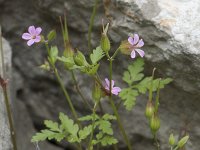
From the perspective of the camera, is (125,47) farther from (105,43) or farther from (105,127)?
(105,127)

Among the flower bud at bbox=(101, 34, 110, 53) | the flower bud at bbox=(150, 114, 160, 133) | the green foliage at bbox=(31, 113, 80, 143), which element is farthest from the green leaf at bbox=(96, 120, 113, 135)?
the flower bud at bbox=(101, 34, 110, 53)

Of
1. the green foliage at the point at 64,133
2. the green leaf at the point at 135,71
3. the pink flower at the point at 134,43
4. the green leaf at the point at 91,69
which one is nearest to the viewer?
the green leaf at the point at 91,69

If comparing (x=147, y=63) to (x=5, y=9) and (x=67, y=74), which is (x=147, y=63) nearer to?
(x=67, y=74)

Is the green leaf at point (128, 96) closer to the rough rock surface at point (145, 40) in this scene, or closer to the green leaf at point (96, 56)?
the rough rock surface at point (145, 40)

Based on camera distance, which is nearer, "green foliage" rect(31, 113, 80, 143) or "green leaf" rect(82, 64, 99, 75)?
"green leaf" rect(82, 64, 99, 75)

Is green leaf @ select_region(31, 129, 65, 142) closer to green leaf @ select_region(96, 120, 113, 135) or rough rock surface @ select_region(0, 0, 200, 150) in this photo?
green leaf @ select_region(96, 120, 113, 135)

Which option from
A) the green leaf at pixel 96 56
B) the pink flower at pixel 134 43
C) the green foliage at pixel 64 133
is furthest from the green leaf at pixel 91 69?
the green foliage at pixel 64 133

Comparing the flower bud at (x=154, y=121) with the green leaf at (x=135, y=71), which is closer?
the flower bud at (x=154, y=121)

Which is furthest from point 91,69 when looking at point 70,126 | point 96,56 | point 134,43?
point 70,126
